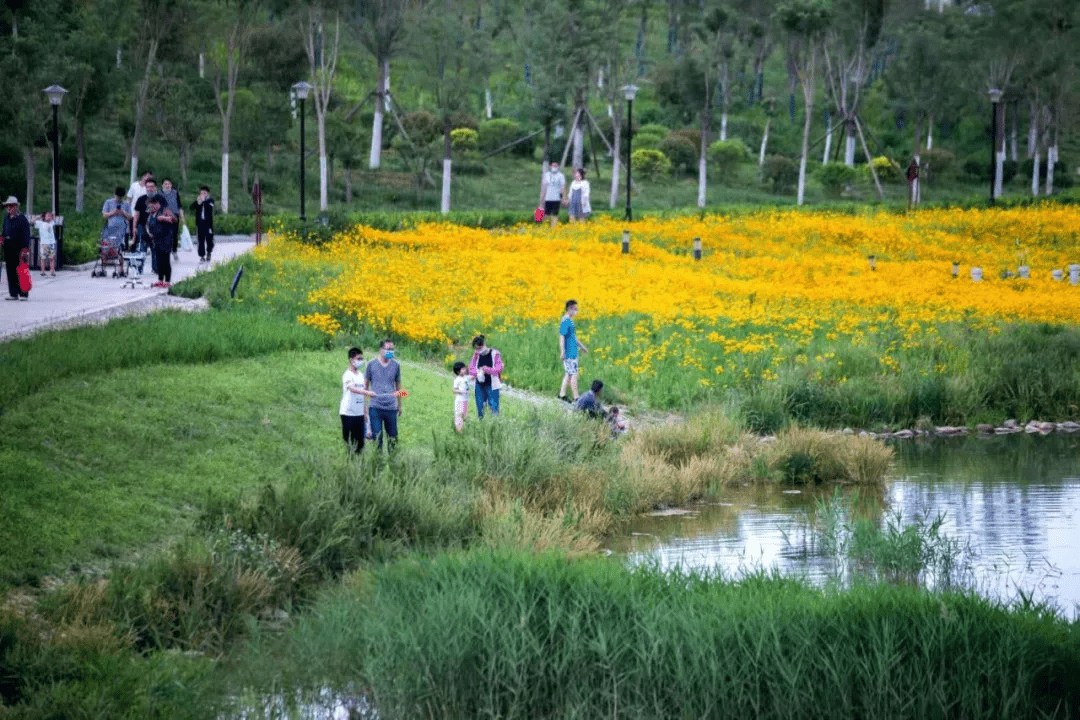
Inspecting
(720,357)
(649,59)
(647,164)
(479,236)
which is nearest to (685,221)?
(479,236)

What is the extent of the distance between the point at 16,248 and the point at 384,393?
11.3m

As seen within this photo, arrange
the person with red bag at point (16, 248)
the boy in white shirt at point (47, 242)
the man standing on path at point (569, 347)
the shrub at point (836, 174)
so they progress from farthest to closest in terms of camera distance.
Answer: the shrub at point (836, 174), the boy in white shirt at point (47, 242), the person with red bag at point (16, 248), the man standing on path at point (569, 347)

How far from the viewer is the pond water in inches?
614

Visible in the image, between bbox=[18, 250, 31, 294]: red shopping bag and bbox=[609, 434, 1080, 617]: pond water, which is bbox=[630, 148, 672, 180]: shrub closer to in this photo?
bbox=[18, 250, 31, 294]: red shopping bag

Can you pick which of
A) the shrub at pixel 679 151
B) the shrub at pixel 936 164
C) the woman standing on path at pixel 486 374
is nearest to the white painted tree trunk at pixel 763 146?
the shrub at pixel 679 151

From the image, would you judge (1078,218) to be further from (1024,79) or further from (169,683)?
(169,683)

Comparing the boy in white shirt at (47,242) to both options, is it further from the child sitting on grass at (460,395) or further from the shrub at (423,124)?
the shrub at (423,124)

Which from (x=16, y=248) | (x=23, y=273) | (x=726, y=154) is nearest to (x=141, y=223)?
(x=23, y=273)

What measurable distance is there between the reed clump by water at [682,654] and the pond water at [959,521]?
2.03 m

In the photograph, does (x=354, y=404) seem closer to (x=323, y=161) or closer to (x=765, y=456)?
(x=765, y=456)

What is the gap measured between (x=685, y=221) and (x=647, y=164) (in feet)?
74.1

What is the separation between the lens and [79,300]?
2697 centimetres

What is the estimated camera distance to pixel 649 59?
92250 millimetres

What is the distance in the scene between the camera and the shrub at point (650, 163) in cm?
6725
